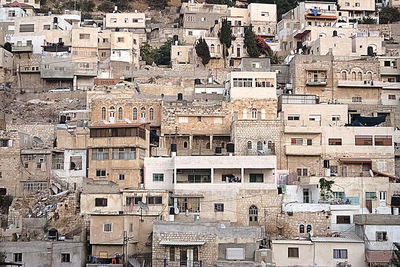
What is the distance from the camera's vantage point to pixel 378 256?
3759 centimetres

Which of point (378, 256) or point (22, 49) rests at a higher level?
point (22, 49)

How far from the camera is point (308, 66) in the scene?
5662 centimetres

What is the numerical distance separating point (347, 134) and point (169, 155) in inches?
453

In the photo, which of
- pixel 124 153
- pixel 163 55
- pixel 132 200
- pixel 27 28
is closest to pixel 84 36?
pixel 27 28

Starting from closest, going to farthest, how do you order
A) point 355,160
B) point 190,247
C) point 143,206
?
1. point 190,247
2. point 143,206
3. point 355,160

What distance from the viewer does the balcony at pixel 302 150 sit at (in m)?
47.0

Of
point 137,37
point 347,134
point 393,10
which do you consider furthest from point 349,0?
point 347,134

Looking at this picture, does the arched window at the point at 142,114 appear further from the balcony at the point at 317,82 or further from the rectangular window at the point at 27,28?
the rectangular window at the point at 27,28

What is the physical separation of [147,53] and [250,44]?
10.6 meters

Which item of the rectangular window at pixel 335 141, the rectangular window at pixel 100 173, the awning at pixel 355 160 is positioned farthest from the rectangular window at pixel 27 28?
the awning at pixel 355 160

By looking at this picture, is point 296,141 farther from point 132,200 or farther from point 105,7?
point 105,7

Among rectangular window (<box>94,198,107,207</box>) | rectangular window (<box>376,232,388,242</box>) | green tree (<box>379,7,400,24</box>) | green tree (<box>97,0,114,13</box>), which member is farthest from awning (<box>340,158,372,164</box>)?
green tree (<box>97,0,114,13</box>)

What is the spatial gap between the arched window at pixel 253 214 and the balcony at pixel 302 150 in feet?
19.9

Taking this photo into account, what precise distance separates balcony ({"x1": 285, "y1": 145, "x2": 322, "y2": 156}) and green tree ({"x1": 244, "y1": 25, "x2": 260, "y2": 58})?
18.7 metres
